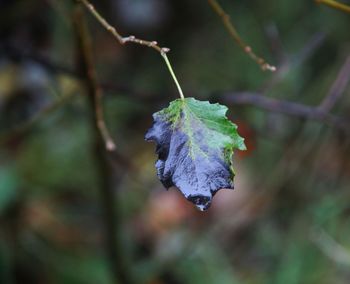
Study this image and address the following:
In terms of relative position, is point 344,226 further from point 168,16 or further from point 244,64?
point 168,16

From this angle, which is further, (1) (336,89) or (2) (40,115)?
(1) (336,89)

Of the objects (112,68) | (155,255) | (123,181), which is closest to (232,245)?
(155,255)

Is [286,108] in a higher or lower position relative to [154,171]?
lower

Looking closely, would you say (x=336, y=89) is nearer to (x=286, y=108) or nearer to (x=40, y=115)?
(x=286, y=108)

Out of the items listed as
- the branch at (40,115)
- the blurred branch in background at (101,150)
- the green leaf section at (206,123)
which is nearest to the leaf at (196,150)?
the green leaf section at (206,123)

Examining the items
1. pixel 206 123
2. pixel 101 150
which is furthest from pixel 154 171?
pixel 206 123

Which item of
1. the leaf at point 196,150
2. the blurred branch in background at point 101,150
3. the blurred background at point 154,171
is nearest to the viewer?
the leaf at point 196,150

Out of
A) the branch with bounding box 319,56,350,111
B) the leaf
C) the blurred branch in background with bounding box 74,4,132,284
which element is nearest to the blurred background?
the blurred branch in background with bounding box 74,4,132,284

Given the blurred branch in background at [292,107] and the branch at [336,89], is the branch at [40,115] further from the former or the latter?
the branch at [336,89]
